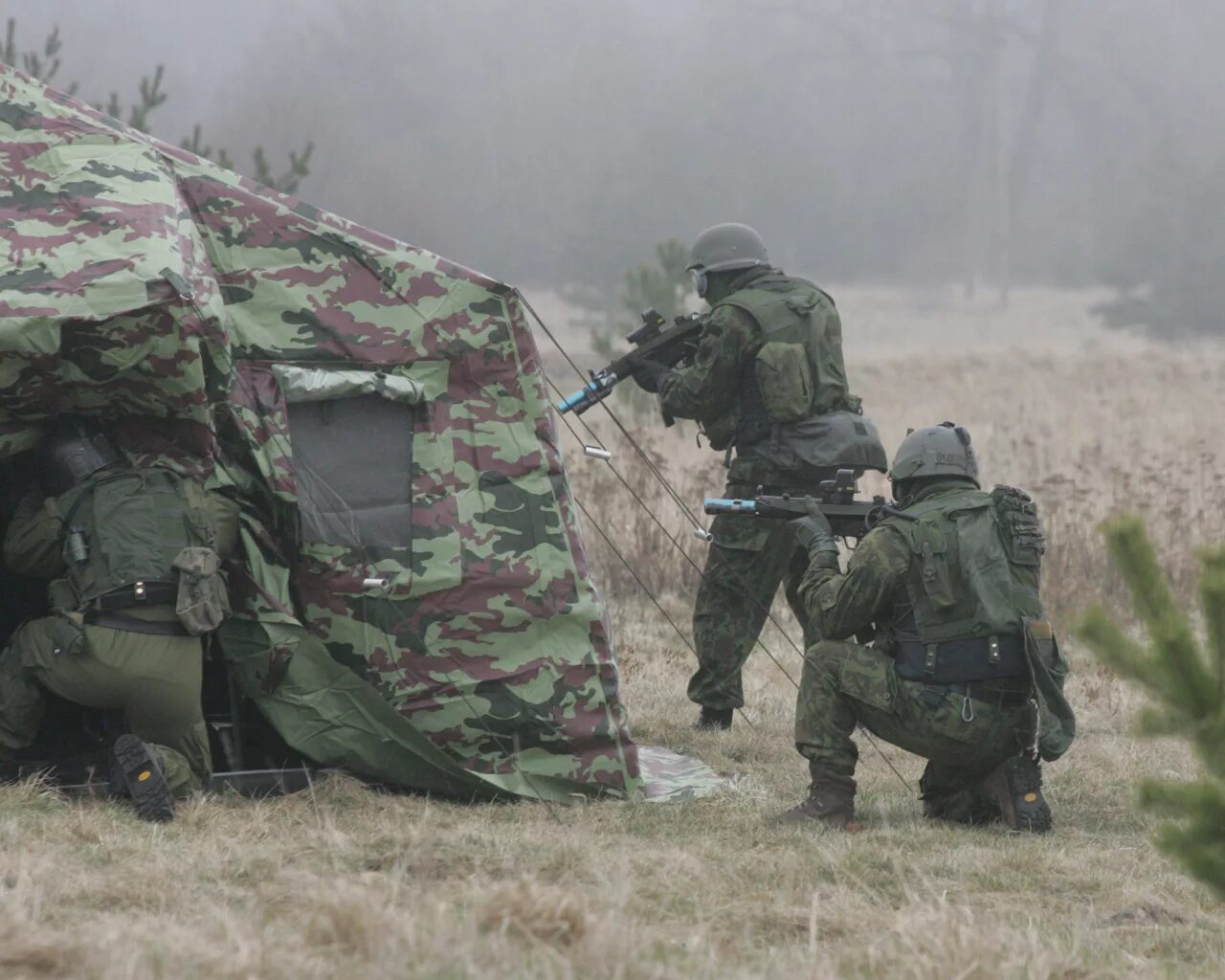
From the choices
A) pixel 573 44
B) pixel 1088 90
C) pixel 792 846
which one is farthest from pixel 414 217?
pixel 792 846

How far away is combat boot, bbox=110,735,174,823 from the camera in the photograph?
5.13 m

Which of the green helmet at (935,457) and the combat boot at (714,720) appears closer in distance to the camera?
the green helmet at (935,457)

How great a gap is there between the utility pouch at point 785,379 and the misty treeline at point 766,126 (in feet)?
128

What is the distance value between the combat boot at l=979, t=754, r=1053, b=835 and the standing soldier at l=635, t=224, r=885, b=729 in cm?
134

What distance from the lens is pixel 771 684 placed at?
862cm

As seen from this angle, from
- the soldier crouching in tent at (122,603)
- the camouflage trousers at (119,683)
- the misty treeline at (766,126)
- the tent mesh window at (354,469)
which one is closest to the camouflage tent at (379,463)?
the tent mesh window at (354,469)

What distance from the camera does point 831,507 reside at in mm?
6262

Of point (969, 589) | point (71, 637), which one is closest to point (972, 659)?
point (969, 589)

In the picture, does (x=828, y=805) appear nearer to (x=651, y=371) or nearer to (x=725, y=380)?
(x=725, y=380)

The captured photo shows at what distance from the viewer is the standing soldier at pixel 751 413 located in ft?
23.4

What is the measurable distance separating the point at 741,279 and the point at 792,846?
2.89m

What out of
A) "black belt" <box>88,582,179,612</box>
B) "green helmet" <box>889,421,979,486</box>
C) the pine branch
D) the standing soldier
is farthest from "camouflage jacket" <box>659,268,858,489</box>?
the pine branch

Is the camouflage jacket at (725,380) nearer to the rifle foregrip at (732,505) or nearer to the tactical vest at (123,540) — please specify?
the rifle foregrip at (732,505)

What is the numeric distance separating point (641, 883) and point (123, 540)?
185cm
